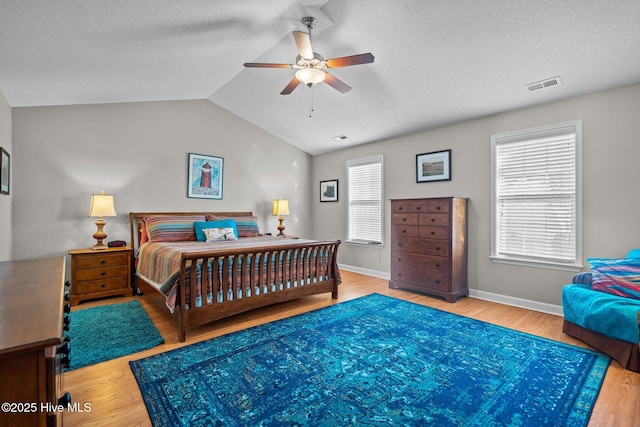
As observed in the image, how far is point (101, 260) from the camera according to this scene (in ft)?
12.5

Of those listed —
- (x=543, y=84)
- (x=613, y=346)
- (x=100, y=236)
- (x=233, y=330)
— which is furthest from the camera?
(x=100, y=236)

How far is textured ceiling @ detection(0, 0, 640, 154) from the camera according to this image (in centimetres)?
221

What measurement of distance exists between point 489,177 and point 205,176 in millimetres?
4171

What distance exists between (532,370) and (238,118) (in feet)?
16.9

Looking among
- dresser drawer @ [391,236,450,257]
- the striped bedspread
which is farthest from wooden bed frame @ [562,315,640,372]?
the striped bedspread

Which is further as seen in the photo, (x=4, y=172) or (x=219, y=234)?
(x=219, y=234)

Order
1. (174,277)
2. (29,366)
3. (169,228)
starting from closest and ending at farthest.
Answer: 1. (29,366)
2. (174,277)
3. (169,228)

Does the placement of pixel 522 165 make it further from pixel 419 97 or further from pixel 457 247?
pixel 419 97

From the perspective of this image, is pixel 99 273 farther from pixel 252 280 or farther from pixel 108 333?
pixel 252 280

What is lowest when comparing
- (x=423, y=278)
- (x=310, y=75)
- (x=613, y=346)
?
(x=613, y=346)

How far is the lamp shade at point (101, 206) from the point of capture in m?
3.78

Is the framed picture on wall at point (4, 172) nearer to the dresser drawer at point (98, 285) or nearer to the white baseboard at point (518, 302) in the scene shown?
the dresser drawer at point (98, 285)

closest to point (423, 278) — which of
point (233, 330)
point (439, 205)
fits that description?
point (439, 205)

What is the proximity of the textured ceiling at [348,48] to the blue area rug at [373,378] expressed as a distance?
2.45 m
